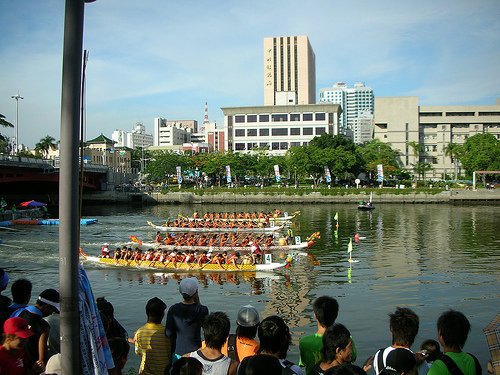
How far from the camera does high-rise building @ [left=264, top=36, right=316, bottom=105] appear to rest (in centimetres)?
15488

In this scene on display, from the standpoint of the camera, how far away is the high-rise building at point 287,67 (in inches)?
6097

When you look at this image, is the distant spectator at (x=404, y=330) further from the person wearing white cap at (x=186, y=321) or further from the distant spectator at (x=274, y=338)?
the person wearing white cap at (x=186, y=321)

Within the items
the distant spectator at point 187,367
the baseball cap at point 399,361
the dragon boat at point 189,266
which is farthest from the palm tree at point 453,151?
the distant spectator at point 187,367

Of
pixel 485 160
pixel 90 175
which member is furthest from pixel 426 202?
pixel 90 175

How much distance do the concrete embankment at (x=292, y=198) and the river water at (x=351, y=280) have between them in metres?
29.4

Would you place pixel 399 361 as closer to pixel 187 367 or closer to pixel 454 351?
pixel 454 351

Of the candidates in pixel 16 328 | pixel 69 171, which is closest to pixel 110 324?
pixel 16 328

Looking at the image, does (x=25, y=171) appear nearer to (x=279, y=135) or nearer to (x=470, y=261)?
(x=470, y=261)

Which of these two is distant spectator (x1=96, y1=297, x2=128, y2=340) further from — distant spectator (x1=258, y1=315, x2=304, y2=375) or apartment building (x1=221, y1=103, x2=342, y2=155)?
apartment building (x1=221, y1=103, x2=342, y2=155)

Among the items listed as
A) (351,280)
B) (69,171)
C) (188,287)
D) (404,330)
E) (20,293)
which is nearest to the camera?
(69,171)

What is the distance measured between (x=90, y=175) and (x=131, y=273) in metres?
55.9

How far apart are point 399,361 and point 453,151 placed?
102847 millimetres

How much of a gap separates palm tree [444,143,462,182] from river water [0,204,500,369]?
58357mm

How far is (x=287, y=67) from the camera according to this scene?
511 ft
